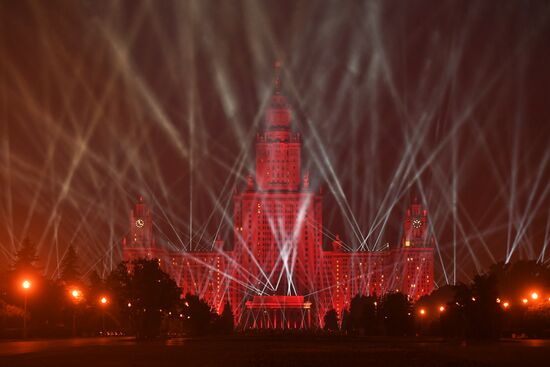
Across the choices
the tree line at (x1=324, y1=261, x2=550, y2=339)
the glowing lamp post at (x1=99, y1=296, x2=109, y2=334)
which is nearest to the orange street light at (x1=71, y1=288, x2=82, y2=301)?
the glowing lamp post at (x1=99, y1=296, x2=109, y2=334)

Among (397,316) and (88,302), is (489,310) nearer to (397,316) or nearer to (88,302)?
(397,316)

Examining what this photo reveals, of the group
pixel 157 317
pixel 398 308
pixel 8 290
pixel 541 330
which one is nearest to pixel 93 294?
pixel 8 290

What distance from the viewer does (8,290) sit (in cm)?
8712

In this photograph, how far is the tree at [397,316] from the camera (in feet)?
340

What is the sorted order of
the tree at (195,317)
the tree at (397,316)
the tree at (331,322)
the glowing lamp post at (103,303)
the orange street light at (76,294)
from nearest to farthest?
the orange street light at (76,294)
the glowing lamp post at (103,303)
the tree at (397,316)
the tree at (195,317)
the tree at (331,322)

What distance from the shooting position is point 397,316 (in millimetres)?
104312

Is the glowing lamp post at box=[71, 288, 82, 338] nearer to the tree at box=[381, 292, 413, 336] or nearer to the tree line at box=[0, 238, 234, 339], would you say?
the tree line at box=[0, 238, 234, 339]

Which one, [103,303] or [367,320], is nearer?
[103,303]

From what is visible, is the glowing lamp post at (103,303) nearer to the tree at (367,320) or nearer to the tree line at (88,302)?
the tree line at (88,302)

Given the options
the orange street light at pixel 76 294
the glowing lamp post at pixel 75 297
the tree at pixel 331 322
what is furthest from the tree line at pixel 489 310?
the tree at pixel 331 322

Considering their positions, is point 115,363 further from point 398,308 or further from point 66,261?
point 66,261

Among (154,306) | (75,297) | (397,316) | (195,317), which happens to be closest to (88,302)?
(75,297)

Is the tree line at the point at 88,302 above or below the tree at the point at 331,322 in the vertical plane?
below

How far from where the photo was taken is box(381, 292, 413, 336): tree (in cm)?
10362
